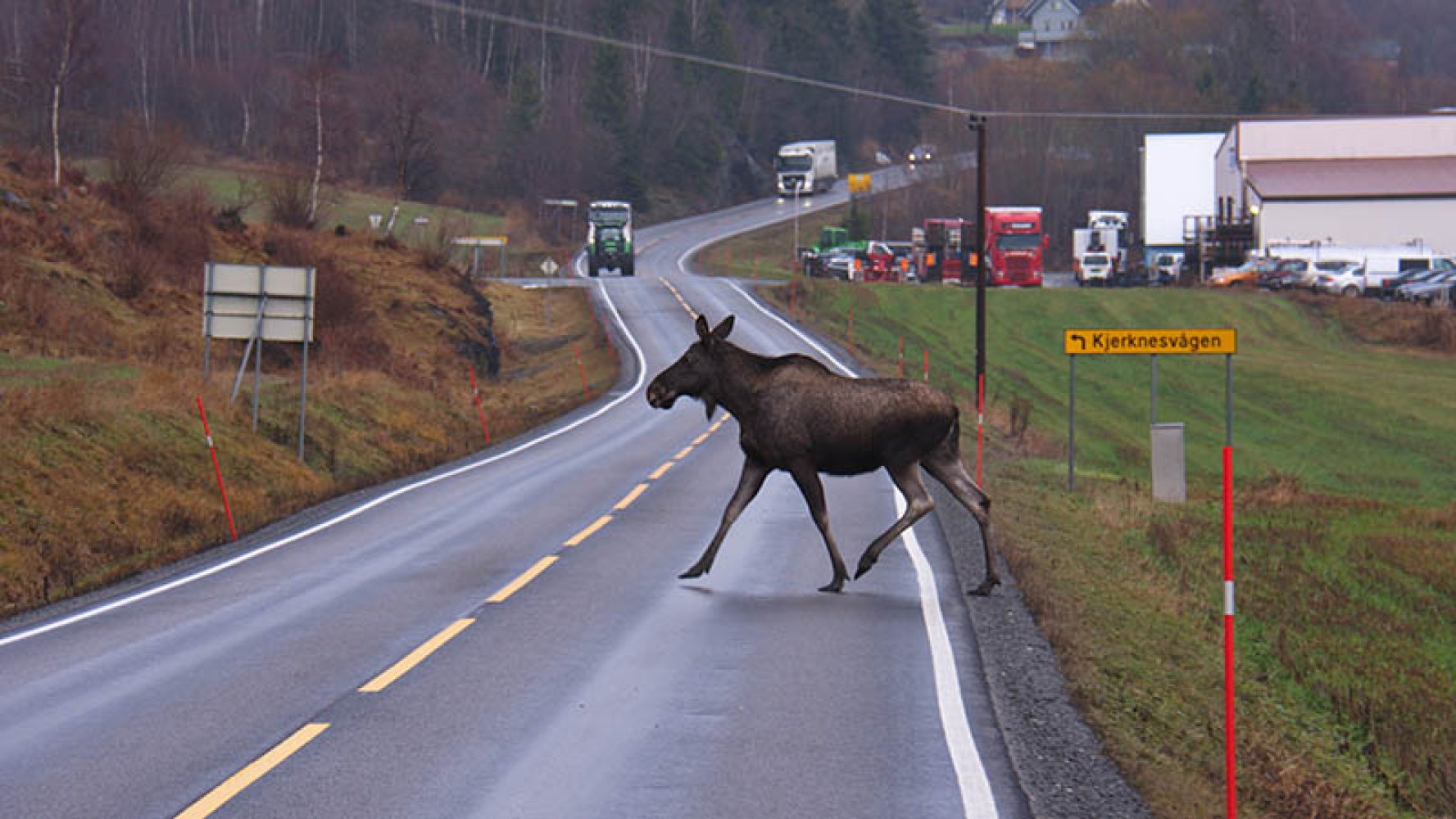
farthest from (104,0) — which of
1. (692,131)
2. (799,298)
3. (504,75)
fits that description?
(799,298)

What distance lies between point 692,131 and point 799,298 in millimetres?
72876

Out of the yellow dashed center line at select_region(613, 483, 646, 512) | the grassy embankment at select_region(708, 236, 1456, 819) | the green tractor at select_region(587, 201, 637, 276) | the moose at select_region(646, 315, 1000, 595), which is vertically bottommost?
the grassy embankment at select_region(708, 236, 1456, 819)

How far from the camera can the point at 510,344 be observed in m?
60.2

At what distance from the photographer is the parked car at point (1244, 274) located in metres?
81.7

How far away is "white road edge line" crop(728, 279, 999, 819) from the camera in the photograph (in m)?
8.63

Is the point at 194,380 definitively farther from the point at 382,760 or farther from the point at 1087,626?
the point at 382,760

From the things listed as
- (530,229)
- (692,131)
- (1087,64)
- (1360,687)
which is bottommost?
(1360,687)

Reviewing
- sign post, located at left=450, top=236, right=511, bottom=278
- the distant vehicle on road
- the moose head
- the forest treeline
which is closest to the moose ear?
the moose head

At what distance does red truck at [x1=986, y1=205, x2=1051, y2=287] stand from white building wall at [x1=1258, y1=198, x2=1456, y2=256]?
1690cm

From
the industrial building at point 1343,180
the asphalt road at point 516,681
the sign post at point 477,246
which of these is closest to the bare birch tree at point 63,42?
the sign post at point 477,246

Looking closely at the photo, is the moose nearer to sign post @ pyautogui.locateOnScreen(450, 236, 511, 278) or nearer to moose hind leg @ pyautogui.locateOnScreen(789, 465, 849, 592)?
moose hind leg @ pyautogui.locateOnScreen(789, 465, 849, 592)

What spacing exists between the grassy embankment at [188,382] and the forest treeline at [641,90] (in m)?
42.1

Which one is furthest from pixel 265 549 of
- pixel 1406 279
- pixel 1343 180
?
pixel 1343 180

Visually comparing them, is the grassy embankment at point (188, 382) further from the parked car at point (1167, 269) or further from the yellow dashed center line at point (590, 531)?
the parked car at point (1167, 269)
